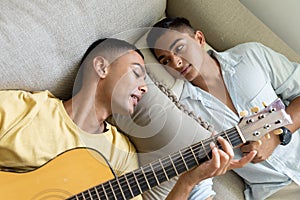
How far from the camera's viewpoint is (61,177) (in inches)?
41.5

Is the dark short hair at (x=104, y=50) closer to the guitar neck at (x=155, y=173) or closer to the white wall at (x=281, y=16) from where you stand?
the guitar neck at (x=155, y=173)

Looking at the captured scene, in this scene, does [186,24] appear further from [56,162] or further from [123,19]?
[56,162]

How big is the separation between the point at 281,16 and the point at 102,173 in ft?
2.99

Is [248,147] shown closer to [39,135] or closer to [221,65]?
[221,65]

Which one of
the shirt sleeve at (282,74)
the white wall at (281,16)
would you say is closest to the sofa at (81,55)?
the shirt sleeve at (282,74)

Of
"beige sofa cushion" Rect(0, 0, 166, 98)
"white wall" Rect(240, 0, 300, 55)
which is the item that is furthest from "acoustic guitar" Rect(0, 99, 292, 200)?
"white wall" Rect(240, 0, 300, 55)

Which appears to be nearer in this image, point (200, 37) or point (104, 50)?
point (104, 50)

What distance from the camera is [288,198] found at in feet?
4.35

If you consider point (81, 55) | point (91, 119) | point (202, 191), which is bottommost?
point (202, 191)

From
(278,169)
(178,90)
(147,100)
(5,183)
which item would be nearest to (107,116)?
(147,100)

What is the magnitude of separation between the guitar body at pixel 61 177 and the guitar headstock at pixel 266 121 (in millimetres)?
329

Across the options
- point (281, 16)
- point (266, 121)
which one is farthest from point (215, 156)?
point (281, 16)

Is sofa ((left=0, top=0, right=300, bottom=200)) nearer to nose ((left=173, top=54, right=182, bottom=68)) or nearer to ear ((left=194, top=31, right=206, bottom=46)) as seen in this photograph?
nose ((left=173, top=54, right=182, bottom=68))

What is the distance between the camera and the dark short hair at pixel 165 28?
139 cm
